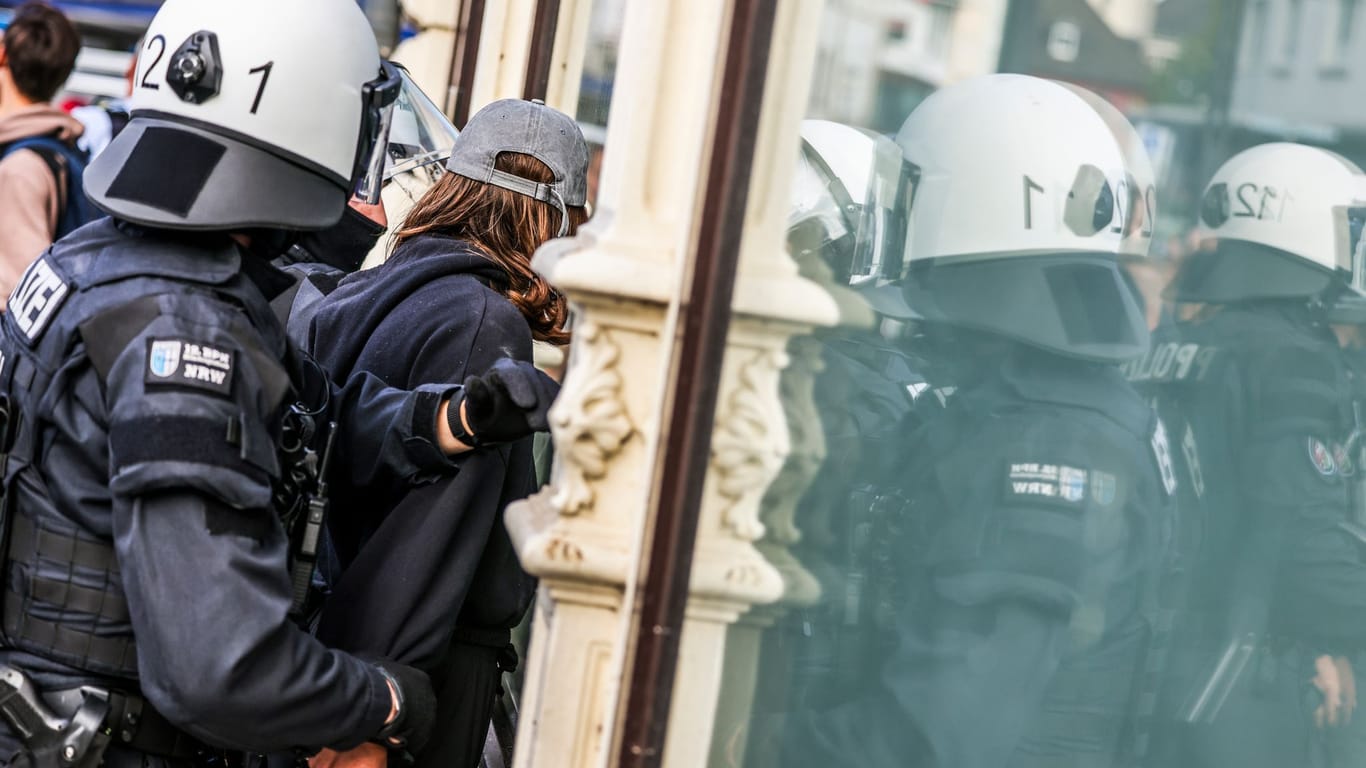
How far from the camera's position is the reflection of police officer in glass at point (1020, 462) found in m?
1.57

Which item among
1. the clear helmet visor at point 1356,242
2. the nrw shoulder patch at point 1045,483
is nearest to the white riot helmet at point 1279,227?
the clear helmet visor at point 1356,242

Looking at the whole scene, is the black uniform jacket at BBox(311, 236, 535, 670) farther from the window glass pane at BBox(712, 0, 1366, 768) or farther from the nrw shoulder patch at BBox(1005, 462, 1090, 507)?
the nrw shoulder patch at BBox(1005, 462, 1090, 507)

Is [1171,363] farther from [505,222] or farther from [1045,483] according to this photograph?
[505,222]

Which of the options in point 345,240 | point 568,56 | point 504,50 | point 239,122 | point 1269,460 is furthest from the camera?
point 504,50

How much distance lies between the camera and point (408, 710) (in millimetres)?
2191

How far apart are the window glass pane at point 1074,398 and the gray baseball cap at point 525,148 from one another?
0.90 meters

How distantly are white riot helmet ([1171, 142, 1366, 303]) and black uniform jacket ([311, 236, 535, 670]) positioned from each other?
4.16 feet

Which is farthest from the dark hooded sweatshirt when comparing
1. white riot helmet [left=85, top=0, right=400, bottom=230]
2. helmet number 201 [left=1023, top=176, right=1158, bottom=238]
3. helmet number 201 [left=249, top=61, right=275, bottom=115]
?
helmet number 201 [left=1023, top=176, right=1158, bottom=238]

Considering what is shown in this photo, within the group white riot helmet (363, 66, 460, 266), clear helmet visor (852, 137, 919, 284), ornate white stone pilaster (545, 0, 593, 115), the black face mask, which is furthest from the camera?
ornate white stone pilaster (545, 0, 593, 115)

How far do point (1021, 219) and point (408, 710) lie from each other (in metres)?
1.14

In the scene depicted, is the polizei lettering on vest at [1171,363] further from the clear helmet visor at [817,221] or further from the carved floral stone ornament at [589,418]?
the carved floral stone ornament at [589,418]

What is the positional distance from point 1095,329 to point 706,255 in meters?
0.49

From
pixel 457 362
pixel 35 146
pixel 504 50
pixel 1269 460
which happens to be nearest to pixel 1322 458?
pixel 1269 460

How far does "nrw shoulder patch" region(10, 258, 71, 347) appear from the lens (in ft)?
6.33
